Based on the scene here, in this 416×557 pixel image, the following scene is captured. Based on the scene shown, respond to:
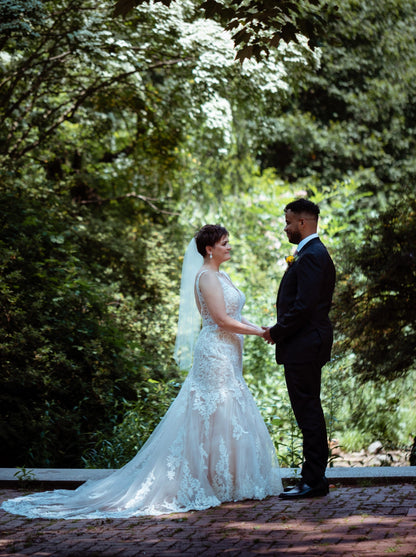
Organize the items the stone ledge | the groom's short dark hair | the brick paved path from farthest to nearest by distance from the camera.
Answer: the stone ledge, the groom's short dark hair, the brick paved path

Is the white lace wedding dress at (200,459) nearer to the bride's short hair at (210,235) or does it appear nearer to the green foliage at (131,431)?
the bride's short hair at (210,235)

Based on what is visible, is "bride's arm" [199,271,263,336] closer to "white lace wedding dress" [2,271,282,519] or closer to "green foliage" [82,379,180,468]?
"white lace wedding dress" [2,271,282,519]

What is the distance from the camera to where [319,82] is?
17484 millimetres

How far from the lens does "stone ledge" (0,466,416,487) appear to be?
5.30 m

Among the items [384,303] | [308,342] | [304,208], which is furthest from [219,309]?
[384,303]

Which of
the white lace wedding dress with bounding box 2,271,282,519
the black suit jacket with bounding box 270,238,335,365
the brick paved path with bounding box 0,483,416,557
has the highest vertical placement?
the black suit jacket with bounding box 270,238,335,365

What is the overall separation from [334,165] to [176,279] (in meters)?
6.78

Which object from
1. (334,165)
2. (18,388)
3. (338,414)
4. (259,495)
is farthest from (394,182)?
(259,495)

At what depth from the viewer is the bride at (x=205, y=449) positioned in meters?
4.73

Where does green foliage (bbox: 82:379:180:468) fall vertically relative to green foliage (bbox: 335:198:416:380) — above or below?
below

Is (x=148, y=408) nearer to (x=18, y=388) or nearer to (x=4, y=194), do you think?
(x=18, y=388)

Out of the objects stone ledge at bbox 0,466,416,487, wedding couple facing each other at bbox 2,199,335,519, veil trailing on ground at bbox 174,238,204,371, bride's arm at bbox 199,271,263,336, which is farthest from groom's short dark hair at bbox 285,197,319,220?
stone ledge at bbox 0,466,416,487

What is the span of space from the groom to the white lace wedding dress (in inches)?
13.5

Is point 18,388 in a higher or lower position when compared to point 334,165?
lower
